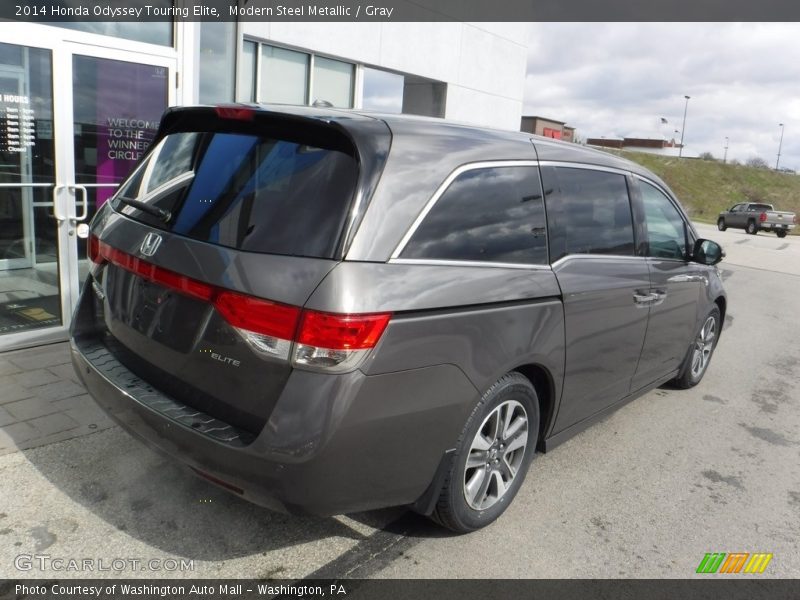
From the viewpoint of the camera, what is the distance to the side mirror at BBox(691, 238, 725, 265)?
4875 mm

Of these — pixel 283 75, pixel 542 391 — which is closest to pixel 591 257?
pixel 542 391

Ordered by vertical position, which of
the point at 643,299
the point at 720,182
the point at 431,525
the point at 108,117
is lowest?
the point at 431,525

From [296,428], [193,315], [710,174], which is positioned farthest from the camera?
[710,174]

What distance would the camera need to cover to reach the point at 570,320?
3.36 meters

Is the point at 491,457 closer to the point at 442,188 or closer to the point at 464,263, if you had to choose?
the point at 464,263

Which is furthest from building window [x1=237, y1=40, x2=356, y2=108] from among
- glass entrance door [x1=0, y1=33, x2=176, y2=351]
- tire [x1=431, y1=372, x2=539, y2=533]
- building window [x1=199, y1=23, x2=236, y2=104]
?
tire [x1=431, y1=372, x2=539, y2=533]

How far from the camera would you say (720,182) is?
69625mm

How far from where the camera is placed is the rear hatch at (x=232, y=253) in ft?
7.84

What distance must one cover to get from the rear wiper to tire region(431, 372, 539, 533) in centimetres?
158

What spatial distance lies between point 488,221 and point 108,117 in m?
4.38

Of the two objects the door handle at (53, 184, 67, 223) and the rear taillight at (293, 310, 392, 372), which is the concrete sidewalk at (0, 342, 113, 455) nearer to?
the door handle at (53, 184, 67, 223)

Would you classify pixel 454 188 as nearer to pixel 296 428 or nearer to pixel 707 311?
pixel 296 428

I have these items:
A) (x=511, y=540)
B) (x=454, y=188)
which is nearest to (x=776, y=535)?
(x=511, y=540)

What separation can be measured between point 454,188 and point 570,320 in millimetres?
1024
